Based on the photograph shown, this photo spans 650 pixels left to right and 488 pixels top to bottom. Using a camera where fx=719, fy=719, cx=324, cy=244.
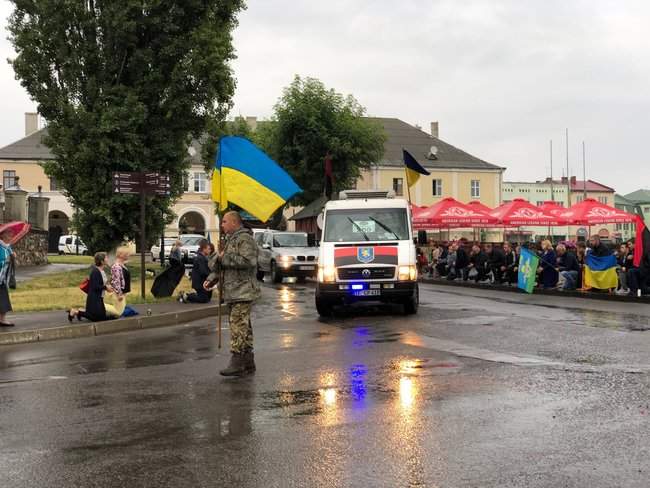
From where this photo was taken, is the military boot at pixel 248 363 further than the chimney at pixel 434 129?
No

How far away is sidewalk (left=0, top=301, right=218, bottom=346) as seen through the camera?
1212cm

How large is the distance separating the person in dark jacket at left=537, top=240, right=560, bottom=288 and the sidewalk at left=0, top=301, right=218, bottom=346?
1133 cm

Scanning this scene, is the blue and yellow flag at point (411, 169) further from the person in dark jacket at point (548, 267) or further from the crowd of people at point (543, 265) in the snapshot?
the person in dark jacket at point (548, 267)

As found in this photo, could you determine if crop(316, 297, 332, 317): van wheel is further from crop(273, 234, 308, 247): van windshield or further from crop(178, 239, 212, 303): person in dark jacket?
crop(273, 234, 308, 247): van windshield

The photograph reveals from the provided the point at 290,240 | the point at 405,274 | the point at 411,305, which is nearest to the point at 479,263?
the point at 290,240

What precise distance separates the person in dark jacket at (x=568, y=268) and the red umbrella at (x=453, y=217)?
28.5 feet

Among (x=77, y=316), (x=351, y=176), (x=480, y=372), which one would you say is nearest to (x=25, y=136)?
(x=351, y=176)

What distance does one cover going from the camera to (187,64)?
2645cm

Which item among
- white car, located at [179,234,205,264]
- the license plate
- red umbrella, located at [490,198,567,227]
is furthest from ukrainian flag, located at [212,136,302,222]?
white car, located at [179,234,205,264]

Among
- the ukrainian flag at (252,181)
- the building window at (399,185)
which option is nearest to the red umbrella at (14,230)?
the ukrainian flag at (252,181)

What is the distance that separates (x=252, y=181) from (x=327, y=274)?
13.3 ft

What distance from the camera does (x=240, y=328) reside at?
8.52 meters

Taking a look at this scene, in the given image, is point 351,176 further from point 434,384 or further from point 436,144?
point 434,384

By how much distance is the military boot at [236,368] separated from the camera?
326 inches
